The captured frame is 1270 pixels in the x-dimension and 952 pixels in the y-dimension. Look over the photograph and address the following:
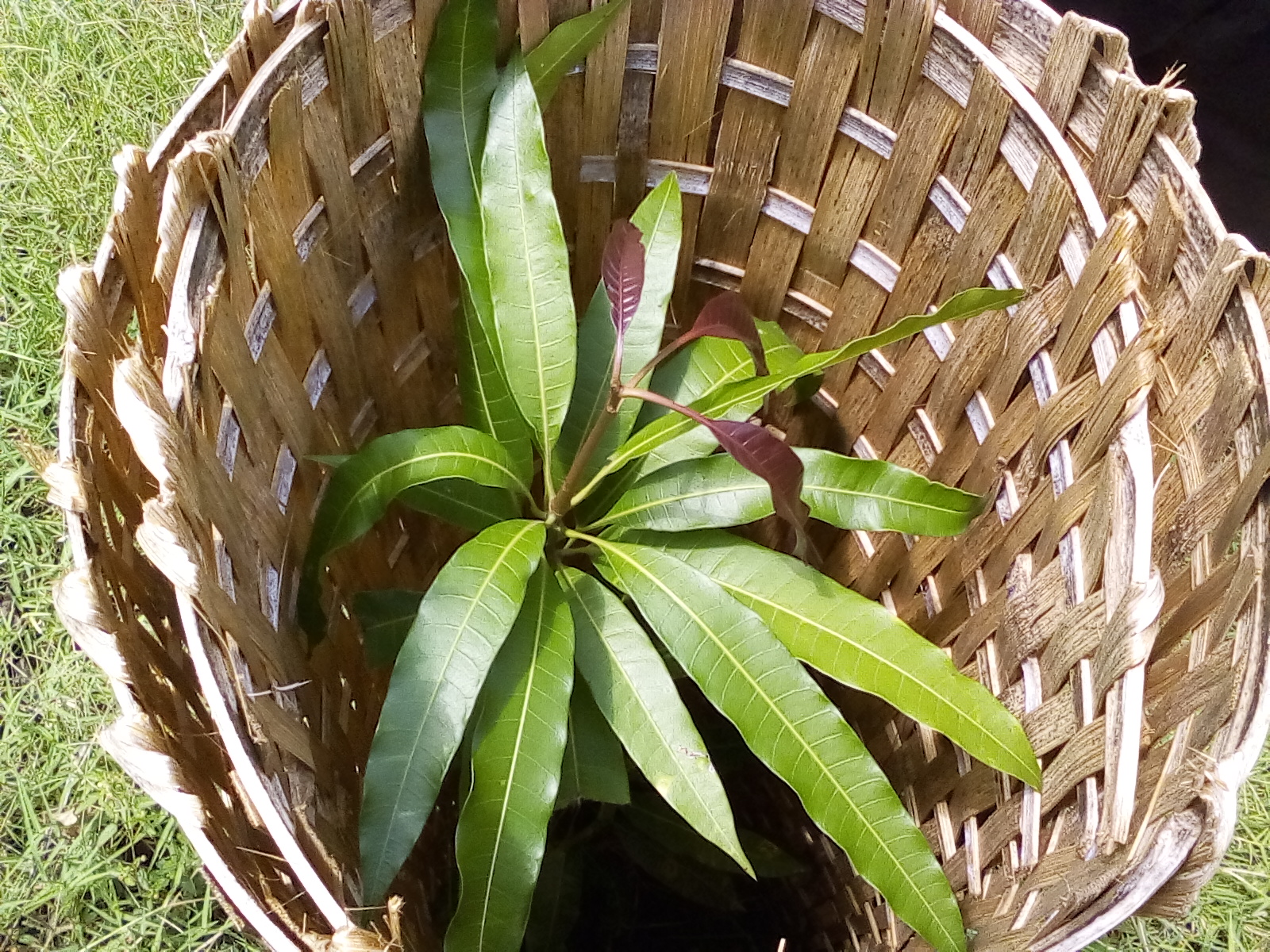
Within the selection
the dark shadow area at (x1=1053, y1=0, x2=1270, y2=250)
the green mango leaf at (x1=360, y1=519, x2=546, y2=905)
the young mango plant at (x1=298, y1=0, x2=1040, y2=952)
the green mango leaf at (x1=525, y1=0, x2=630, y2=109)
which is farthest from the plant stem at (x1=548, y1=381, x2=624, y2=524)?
the dark shadow area at (x1=1053, y1=0, x2=1270, y2=250)

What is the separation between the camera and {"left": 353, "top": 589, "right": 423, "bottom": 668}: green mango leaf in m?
0.77

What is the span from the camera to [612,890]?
985 mm

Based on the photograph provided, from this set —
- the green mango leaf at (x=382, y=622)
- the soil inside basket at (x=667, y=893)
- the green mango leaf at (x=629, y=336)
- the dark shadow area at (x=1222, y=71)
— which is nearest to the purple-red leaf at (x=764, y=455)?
the green mango leaf at (x=629, y=336)

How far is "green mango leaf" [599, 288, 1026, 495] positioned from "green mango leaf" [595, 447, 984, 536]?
34 millimetres

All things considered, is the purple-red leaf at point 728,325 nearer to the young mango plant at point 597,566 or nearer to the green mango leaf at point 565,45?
the young mango plant at point 597,566

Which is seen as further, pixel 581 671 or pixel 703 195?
pixel 703 195

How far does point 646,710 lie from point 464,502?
0.22 metres

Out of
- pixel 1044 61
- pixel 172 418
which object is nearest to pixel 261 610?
pixel 172 418

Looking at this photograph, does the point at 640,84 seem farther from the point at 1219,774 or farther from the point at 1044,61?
the point at 1219,774

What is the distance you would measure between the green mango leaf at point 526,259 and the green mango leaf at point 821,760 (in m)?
0.22

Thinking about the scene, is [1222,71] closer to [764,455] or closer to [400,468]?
[764,455]

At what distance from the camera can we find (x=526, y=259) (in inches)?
28.6

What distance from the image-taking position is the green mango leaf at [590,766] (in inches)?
29.7

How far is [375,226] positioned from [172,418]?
1.12ft
